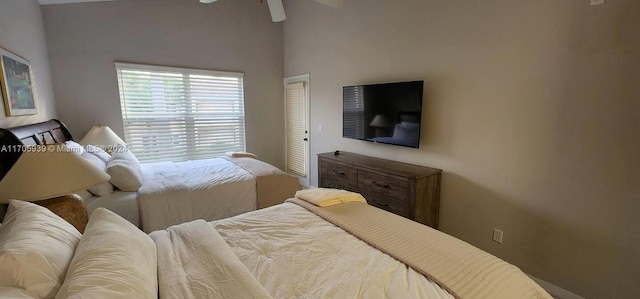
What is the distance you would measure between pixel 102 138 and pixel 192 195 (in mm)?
1729

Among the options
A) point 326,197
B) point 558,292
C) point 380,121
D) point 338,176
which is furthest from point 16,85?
point 558,292

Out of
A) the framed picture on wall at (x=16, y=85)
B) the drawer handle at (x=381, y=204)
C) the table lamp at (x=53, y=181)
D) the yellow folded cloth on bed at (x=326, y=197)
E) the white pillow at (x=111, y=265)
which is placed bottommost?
the drawer handle at (x=381, y=204)

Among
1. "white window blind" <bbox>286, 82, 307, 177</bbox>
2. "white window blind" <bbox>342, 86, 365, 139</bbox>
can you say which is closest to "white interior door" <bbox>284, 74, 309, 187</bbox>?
"white window blind" <bbox>286, 82, 307, 177</bbox>

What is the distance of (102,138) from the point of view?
3293 mm

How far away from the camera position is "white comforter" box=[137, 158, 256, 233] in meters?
2.36

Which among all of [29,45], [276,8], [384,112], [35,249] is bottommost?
[35,249]

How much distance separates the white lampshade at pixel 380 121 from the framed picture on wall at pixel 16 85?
3240 millimetres

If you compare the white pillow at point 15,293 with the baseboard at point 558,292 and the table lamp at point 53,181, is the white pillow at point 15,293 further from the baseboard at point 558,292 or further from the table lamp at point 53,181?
the baseboard at point 558,292

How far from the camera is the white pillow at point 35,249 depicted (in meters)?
0.86

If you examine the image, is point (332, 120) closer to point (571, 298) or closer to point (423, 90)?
point (423, 90)

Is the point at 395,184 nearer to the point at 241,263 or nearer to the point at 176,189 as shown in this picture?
the point at 241,263

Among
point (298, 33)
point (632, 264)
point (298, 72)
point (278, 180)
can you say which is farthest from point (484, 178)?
point (298, 33)

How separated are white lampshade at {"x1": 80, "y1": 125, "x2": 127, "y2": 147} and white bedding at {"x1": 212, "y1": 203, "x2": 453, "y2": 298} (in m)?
2.59

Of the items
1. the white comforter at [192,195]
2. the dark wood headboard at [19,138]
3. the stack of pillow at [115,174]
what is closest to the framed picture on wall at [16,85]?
the dark wood headboard at [19,138]
